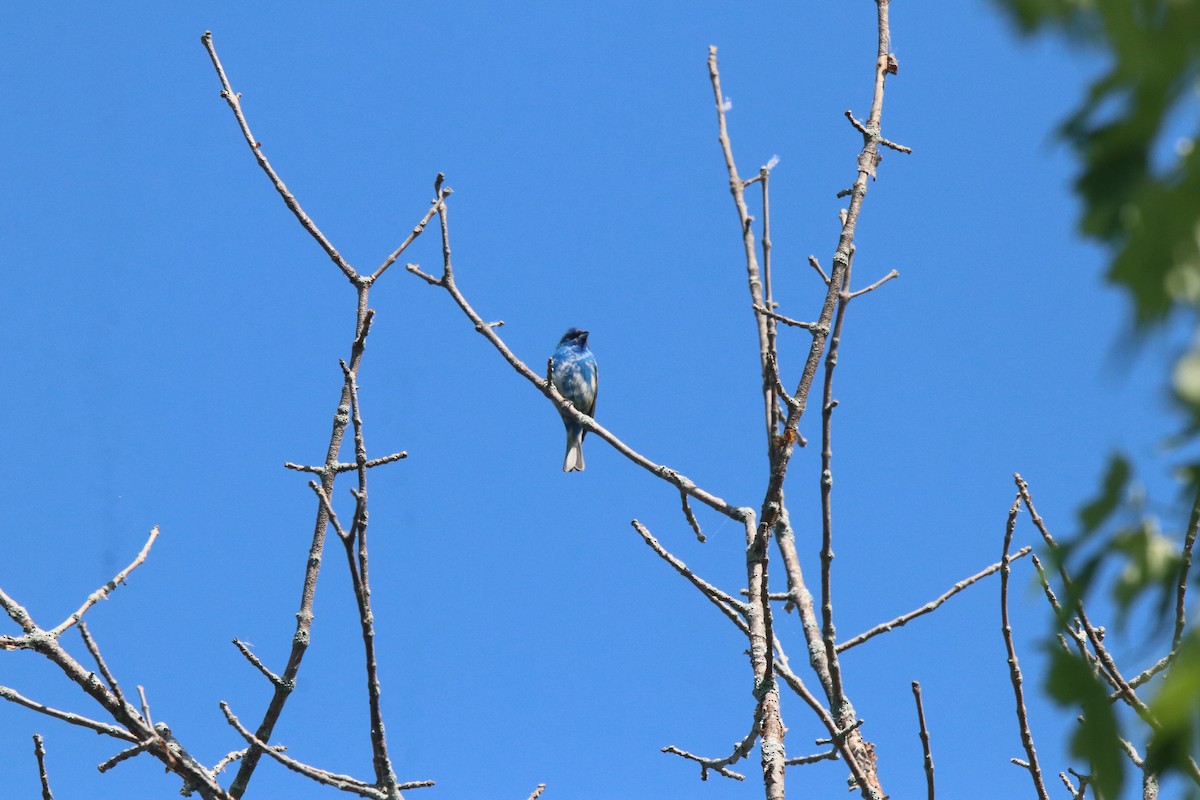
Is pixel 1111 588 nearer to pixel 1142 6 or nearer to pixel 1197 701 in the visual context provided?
pixel 1197 701

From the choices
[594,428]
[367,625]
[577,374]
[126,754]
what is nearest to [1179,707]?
[367,625]

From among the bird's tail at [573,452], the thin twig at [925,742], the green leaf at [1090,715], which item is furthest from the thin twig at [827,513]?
the bird's tail at [573,452]

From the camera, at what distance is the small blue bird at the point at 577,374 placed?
1540 cm

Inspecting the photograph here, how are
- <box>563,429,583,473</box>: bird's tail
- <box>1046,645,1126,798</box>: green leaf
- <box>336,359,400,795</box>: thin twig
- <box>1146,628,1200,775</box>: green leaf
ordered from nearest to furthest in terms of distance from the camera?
<box>1146,628,1200,775</box>: green leaf → <box>1046,645,1126,798</box>: green leaf → <box>336,359,400,795</box>: thin twig → <box>563,429,583,473</box>: bird's tail

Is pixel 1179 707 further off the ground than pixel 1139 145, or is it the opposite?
pixel 1139 145

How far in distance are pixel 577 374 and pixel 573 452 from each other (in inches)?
52.1

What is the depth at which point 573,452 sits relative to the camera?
48.3 ft

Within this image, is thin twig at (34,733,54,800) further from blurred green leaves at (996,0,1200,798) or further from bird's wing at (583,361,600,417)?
bird's wing at (583,361,600,417)

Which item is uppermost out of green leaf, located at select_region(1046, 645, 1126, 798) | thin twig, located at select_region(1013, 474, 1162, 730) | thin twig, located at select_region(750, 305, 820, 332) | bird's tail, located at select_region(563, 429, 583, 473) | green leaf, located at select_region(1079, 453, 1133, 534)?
bird's tail, located at select_region(563, 429, 583, 473)

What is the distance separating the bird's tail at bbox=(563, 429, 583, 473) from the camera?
576 inches

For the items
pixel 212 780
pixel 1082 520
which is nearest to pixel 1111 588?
pixel 1082 520

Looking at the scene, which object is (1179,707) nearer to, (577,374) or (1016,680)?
(1016,680)

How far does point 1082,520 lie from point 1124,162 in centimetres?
48

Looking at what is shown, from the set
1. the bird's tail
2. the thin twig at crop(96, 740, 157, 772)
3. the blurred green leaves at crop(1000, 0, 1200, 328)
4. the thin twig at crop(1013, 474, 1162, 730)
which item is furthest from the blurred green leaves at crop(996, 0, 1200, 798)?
the bird's tail
